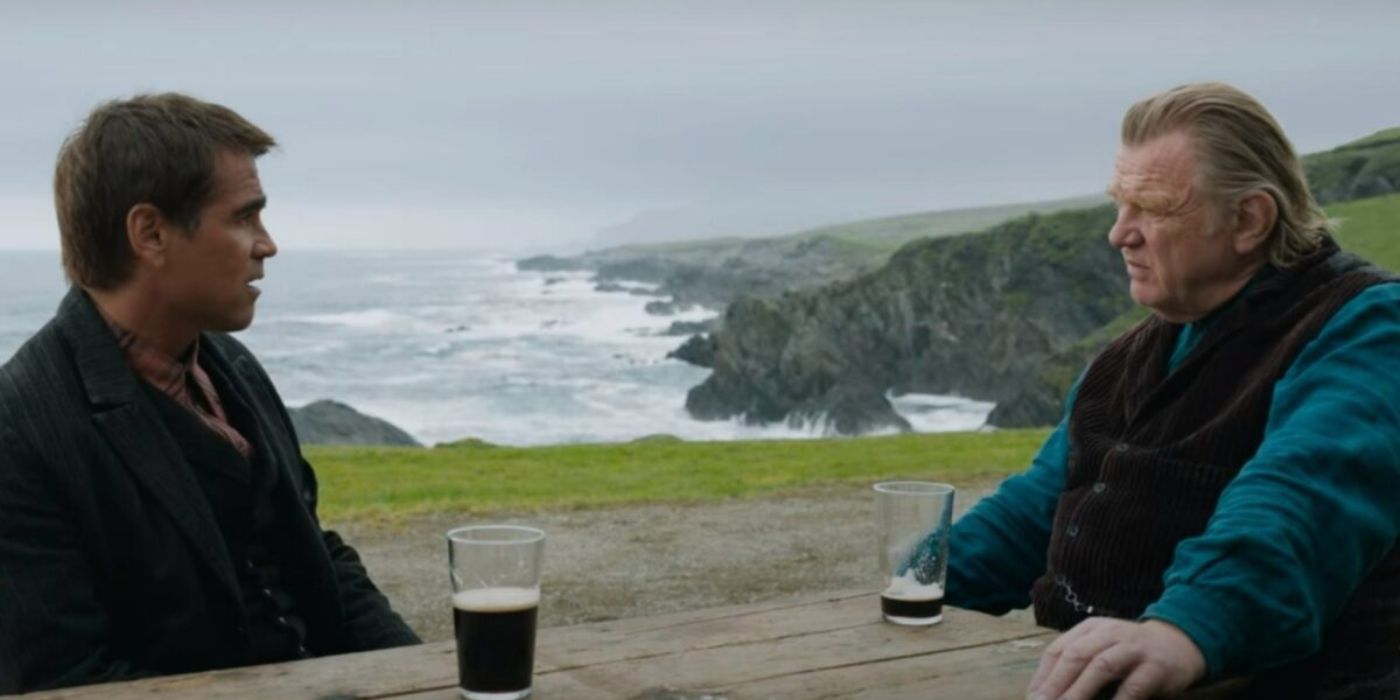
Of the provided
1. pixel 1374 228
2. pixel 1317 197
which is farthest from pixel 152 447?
pixel 1317 197

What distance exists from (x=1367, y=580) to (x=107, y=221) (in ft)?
9.17

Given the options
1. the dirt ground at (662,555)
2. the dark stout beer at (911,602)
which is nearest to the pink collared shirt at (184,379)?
the dark stout beer at (911,602)

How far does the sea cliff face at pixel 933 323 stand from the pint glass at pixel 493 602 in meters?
76.7

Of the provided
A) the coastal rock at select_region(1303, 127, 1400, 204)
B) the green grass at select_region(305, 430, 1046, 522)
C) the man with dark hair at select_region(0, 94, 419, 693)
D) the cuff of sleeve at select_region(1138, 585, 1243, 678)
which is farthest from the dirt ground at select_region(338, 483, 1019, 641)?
the coastal rock at select_region(1303, 127, 1400, 204)

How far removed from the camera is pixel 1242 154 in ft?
11.1

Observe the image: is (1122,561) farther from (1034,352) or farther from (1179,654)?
(1034,352)

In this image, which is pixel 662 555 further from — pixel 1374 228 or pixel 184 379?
pixel 1374 228

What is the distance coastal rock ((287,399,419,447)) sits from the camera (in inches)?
1860

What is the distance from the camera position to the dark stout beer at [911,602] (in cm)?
320

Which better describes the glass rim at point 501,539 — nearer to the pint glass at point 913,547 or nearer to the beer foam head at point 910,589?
the pint glass at point 913,547

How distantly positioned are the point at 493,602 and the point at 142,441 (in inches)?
50.4

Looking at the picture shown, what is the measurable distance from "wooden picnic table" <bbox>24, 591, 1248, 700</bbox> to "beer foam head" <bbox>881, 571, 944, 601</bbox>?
65mm

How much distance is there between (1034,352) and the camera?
84688mm

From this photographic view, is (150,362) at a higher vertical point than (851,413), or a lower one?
higher
